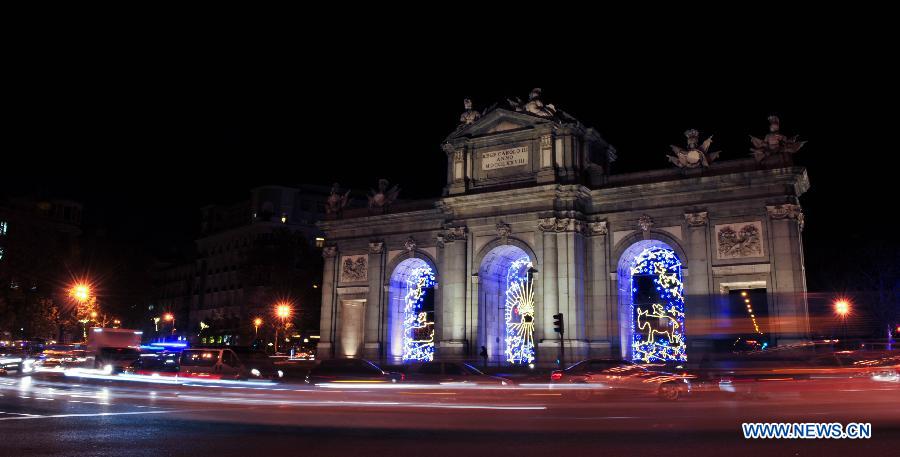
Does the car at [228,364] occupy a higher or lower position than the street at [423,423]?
higher

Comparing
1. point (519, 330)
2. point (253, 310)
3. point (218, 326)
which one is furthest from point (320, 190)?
point (519, 330)

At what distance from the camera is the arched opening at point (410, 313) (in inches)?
1786

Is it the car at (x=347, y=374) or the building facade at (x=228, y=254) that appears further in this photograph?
the building facade at (x=228, y=254)

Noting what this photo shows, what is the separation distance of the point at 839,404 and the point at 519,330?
94.1 feet

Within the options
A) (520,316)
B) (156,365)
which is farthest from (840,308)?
(156,365)

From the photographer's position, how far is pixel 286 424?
47.3 feet

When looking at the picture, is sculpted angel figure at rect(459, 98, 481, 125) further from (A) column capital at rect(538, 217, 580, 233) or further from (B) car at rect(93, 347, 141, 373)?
(B) car at rect(93, 347, 141, 373)

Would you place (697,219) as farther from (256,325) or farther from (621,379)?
(256,325)

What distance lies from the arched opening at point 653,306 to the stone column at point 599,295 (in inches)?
29.2

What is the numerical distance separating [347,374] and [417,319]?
2290 centimetres

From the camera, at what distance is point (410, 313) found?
1823 inches

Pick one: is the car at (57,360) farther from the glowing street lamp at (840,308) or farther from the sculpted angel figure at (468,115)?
the glowing street lamp at (840,308)

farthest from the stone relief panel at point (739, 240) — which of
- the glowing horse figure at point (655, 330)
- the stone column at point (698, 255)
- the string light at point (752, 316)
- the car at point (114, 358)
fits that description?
the car at point (114, 358)

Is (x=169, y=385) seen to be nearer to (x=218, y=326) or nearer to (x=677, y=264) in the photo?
(x=677, y=264)
